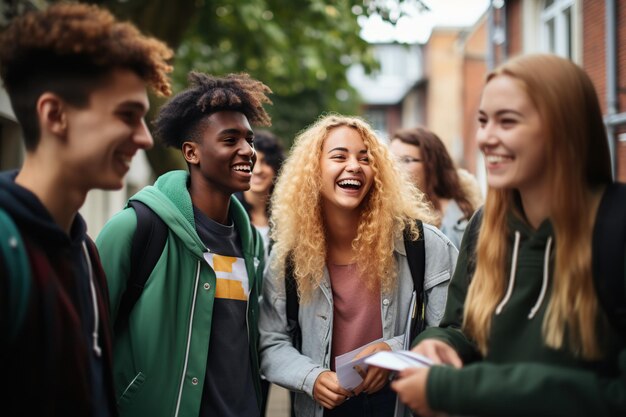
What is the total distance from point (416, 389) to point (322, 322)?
1188 millimetres

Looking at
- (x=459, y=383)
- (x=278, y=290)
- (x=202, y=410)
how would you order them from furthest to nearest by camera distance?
(x=278, y=290), (x=202, y=410), (x=459, y=383)

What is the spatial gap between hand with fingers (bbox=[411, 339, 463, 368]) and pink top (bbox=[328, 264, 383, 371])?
877mm

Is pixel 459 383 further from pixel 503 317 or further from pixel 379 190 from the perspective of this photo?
pixel 379 190

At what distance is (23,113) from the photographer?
6.51 ft

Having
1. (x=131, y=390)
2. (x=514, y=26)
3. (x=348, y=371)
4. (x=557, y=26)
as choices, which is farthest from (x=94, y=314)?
(x=514, y=26)

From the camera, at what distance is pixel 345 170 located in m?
3.34

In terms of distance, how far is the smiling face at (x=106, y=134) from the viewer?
6.47 ft

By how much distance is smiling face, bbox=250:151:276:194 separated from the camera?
213 inches

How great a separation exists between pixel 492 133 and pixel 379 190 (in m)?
1.34

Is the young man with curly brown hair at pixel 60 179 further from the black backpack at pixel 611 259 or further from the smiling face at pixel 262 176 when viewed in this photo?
the smiling face at pixel 262 176

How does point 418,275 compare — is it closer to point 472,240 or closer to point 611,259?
point 472,240

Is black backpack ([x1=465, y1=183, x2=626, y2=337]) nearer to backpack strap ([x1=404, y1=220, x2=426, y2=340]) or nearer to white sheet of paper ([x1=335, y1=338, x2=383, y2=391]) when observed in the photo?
white sheet of paper ([x1=335, y1=338, x2=383, y2=391])

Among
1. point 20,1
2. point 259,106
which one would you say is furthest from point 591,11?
point 259,106

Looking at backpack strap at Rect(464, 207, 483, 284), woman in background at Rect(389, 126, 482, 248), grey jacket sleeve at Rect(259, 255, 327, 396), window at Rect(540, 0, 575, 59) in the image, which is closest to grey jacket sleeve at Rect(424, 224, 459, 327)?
grey jacket sleeve at Rect(259, 255, 327, 396)
